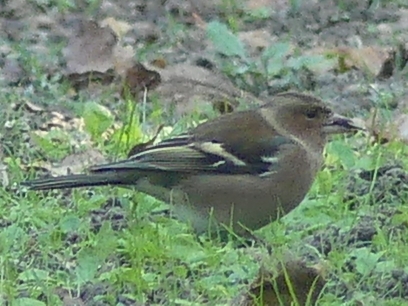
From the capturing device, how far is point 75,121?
7.67m

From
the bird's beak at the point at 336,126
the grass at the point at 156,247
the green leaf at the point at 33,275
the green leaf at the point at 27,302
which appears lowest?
the grass at the point at 156,247

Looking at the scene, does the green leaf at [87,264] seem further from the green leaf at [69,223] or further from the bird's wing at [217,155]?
the bird's wing at [217,155]

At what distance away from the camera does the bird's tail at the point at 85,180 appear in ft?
20.5

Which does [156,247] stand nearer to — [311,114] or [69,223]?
[69,223]

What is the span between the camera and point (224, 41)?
8.51 meters

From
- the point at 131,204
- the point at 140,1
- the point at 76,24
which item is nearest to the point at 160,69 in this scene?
the point at 76,24

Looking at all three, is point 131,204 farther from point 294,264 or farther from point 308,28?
point 308,28

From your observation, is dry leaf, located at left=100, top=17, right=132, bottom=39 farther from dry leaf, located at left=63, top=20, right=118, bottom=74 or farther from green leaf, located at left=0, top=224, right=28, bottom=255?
green leaf, located at left=0, top=224, right=28, bottom=255

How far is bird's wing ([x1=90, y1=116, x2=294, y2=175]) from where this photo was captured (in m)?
6.39

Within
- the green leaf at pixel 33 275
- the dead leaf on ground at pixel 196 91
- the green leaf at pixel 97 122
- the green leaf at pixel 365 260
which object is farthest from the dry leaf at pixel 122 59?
the green leaf at pixel 365 260

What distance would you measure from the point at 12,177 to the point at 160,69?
201cm

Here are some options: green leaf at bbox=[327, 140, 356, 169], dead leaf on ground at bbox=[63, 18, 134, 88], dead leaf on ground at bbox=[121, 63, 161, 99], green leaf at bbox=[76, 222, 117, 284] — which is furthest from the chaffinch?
dead leaf on ground at bbox=[63, 18, 134, 88]

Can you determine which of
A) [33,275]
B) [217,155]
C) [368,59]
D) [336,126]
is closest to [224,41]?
[368,59]

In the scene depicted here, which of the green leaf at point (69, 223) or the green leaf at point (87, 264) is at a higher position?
the green leaf at point (69, 223)
